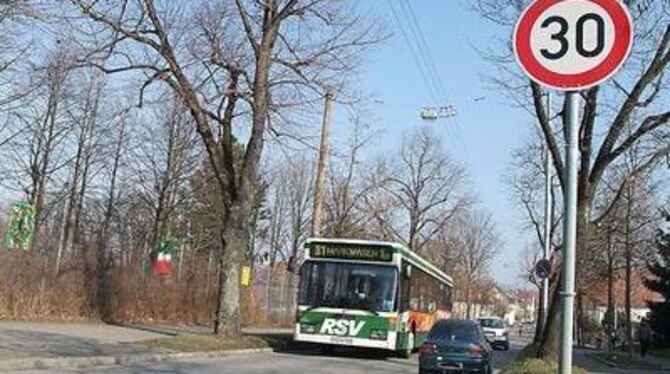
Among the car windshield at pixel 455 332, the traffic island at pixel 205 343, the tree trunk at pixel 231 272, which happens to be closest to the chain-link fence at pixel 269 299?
the traffic island at pixel 205 343

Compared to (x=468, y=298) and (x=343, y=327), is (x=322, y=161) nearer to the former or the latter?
(x=343, y=327)

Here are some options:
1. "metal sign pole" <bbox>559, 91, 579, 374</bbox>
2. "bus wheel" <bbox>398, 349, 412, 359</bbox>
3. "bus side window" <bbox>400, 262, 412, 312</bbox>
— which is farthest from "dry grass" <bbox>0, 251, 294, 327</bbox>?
"metal sign pole" <bbox>559, 91, 579, 374</bbox>

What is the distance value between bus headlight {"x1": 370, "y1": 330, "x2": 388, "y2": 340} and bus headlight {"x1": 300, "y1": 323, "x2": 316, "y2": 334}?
1719 millimetres

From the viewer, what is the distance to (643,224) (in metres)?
49.0

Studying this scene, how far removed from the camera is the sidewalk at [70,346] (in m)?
16.3

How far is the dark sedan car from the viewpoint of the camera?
787 inches

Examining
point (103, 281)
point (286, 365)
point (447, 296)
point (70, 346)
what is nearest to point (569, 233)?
point (70, 346)

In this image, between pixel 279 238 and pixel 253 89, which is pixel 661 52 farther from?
pixel 279 238

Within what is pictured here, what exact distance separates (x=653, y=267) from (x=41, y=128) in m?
34.1

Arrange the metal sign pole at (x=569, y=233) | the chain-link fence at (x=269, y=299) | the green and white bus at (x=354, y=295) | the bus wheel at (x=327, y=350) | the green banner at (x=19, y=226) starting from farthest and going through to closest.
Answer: the chain-link fence at (x=269, y=299), the bus wheel at (x=327, y=350), the green banner at (x=19, y=226), the green and white bus at (x=354, y=295), the metal sign pole at (x=569, y=233)

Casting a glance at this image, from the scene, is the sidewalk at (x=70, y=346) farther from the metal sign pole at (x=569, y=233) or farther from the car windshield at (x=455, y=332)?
the metal sign pole at (x=569, y=233)

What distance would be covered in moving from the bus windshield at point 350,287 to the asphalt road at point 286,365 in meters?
1.58

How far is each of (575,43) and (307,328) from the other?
2215cm

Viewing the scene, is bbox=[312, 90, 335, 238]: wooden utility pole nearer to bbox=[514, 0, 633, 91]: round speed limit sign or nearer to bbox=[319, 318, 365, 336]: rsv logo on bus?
bbox=[319, 318, 365, 336]: rsv logo on bus
